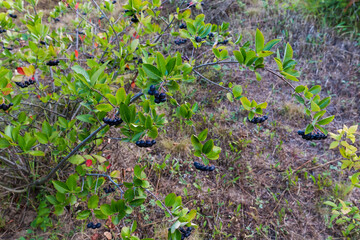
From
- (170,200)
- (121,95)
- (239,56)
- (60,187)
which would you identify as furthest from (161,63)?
(60,187)

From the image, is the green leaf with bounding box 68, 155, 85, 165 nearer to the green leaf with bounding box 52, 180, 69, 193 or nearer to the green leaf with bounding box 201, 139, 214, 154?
the green leaf with bounding box 52, 180, 69, 193

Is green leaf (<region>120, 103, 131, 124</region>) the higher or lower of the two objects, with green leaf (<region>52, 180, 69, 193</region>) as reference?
higher

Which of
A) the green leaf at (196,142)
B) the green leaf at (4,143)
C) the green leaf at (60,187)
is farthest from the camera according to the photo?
the green leaf at (60,187)

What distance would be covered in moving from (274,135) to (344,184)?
766 millimetres

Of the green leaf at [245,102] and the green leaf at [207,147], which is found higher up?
the green leaf at [245,102]

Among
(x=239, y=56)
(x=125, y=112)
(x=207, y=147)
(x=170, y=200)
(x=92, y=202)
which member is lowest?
(x=92, y=202)

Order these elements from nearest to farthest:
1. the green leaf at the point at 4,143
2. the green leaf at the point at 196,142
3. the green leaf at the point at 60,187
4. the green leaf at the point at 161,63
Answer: the green leaf at the point at 161,63 → the green leaf at the point at 196,142 → the green leaf at the point at 4,143 → the green leaf at the point at 60,187

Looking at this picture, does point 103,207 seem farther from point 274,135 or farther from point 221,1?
point 221,1

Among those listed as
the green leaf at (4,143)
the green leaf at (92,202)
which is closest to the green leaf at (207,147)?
the green leaf at (92,202)

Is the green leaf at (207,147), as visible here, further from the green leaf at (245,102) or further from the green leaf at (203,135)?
the green leaf at (245,102)

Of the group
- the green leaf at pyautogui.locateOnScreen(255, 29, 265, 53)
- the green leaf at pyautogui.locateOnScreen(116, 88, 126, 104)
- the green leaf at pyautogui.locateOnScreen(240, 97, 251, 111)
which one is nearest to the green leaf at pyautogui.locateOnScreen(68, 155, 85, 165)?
the green leaf at pyautogui.locateOnScreen(116, 88, 126, 104)

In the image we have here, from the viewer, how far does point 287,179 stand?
2.17 m

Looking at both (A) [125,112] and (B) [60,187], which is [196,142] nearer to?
(A) [125,112]

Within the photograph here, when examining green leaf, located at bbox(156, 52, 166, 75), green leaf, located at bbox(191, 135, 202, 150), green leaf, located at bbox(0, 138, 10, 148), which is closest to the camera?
green leaf, located at bbox(156, 52, 166, 75)
